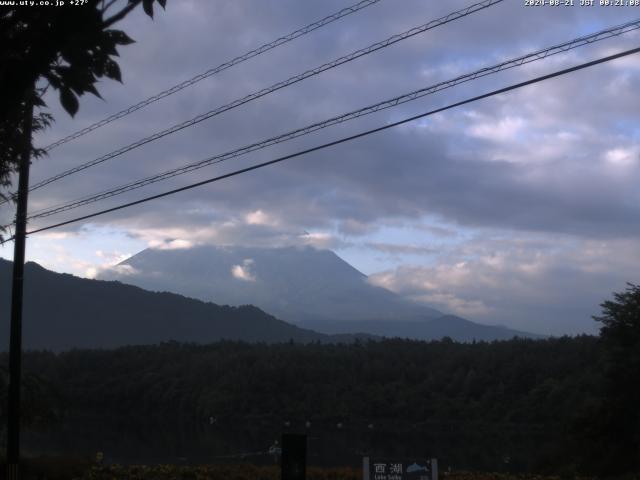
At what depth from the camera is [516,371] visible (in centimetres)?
7406

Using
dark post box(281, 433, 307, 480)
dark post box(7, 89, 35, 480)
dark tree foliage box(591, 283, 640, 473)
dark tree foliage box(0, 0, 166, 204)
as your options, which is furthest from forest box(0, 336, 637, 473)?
dark tree foliage box(0, 0, 166, 204)

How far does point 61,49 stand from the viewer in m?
5.59

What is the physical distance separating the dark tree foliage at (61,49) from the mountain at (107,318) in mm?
165426

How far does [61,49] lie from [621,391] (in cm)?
2519

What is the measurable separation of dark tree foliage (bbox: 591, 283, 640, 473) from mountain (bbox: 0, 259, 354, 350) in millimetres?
148376

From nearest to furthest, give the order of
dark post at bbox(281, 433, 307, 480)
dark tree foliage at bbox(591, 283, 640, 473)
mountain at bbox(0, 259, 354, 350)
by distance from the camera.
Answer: dark post at bbox(281, 433, 307, 480) → dark tree foliage at bbox(591, 283, 640, 473) → mountain at bbox(0, 259, 354, 350)

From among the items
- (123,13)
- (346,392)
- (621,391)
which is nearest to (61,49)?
(123,13)

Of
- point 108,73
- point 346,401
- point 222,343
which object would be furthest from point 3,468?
point 222,343

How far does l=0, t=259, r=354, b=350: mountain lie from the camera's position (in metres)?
173

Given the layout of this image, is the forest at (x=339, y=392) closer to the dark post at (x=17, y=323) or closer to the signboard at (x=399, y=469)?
the dark post at (x=17, y=323)

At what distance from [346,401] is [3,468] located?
2452 inches

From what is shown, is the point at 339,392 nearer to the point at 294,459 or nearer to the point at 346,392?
the point at 346,392

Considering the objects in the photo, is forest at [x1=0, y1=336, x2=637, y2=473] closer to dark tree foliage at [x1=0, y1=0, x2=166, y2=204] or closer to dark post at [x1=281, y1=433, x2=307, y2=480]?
dark post at [x1=281, y1=433, x2=307, y2=480]

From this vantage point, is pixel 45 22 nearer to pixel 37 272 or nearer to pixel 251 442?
pixel 251 442
